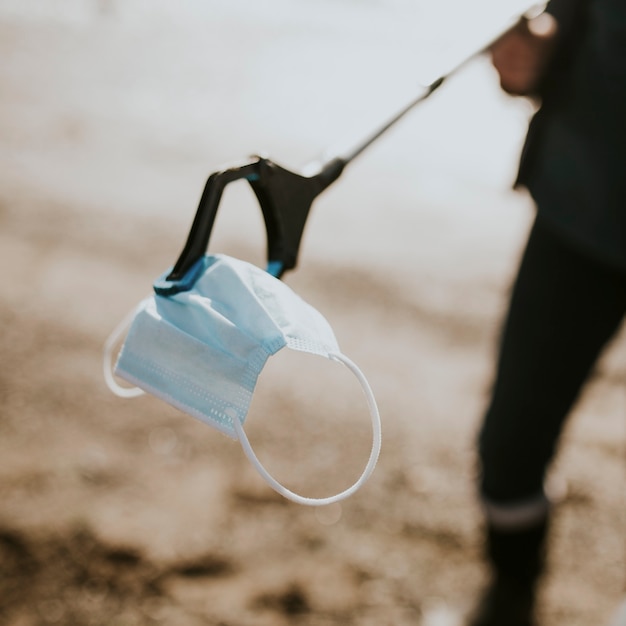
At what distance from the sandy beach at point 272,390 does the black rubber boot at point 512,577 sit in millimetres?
41

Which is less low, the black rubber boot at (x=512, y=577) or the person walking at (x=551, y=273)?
the person walking at (x=551, y=273)

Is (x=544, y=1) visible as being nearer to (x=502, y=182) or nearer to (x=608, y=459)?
(x=608, y=459)

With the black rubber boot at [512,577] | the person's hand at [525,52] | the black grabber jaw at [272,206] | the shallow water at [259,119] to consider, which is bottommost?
the black rubber boot at [512,577]

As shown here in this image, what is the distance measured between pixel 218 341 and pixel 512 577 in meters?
1.29

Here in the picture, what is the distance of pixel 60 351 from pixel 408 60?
3.47 meters

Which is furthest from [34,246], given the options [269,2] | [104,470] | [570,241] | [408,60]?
[269,2]

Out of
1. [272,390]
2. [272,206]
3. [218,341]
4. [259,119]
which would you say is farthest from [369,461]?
[259,119]

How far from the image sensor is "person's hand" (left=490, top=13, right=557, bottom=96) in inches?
48.3

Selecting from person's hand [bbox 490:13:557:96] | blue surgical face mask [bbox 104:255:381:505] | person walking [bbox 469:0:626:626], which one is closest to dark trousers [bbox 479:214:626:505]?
person walking [bbox 469:0:626:626]

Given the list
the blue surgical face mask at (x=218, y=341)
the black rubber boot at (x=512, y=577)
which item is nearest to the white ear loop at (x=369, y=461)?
the blue surgical face mask at (x=218, y=341)

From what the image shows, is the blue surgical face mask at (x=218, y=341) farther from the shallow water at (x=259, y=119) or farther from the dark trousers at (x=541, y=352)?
the shallow water at (x=259, y=119)

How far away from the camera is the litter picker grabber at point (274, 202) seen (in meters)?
0.73

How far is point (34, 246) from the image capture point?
107 inches

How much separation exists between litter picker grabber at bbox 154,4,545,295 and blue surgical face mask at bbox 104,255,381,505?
0.02m
